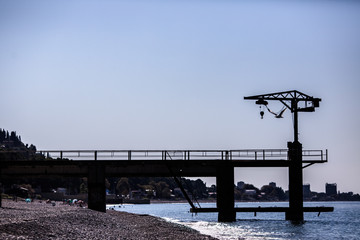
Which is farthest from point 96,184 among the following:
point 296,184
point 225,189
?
point 296,184

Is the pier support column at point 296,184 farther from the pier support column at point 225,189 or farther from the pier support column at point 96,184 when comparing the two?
the pier support column at point 96,184

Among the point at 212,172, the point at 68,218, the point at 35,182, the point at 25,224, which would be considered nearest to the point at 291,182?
the point at 212,172

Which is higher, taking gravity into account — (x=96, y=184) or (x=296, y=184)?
(x=296, y=184)

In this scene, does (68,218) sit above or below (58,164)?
below

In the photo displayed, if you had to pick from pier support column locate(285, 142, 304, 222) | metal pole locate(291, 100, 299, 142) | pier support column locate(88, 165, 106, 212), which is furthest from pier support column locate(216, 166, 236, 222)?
pier support column locate(88, 165, 106, 212)

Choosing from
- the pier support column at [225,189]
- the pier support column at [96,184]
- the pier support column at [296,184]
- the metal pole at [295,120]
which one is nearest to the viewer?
the pier support column at [96,184]

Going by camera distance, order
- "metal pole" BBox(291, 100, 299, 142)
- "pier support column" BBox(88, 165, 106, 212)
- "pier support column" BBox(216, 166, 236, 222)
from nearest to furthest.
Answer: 1. "pier support column" BBox(88, 165, 106, 212)
2. "pier support column" BBox(216, 166, 236, 222)
3. "metal pole" BBox(291, 100, 299, 142)

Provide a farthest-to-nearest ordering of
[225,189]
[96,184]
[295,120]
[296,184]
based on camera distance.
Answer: [295,120] → [296,184] → [225,189] → [96,184]

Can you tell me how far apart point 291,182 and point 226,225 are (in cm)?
731

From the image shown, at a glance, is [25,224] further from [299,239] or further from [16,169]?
[16,169]

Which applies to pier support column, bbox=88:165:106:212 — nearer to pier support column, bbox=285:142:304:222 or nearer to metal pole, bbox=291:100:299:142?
pier support column, bbox=285:142:304:222

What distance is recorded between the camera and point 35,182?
184 meters

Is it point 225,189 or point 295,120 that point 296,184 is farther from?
point 225,189

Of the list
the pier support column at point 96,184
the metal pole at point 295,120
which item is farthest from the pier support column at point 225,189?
the pier support column at point 96,184
